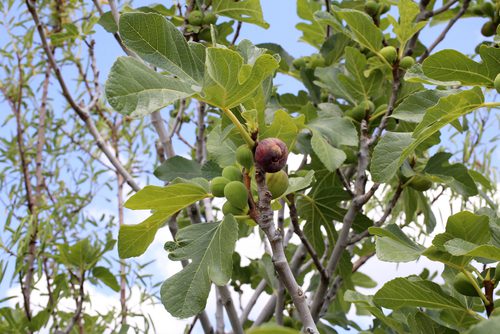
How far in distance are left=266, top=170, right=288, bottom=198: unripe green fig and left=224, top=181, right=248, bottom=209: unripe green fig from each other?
0.05m

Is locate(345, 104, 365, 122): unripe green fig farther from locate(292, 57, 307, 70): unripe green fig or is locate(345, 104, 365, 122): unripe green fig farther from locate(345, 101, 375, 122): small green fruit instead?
locate(292, 57, 307, 70): unripe green fig

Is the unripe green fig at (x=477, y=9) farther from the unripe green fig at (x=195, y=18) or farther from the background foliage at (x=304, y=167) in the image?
the unripe green fig at (x=195, y=18)

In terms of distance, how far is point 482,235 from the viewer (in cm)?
109

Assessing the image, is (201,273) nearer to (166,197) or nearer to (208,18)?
(166,197)

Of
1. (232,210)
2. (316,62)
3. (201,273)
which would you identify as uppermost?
(316,62)

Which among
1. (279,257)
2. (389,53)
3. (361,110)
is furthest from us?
(361,110)

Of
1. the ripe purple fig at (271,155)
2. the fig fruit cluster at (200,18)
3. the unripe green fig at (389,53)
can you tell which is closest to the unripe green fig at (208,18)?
the fig fruit cluster at (200,18)

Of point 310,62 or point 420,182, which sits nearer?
point 420,182

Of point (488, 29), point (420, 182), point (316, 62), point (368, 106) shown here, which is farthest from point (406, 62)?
point (488, 29)

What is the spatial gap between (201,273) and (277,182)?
224 millimetres

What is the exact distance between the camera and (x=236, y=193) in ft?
3.56

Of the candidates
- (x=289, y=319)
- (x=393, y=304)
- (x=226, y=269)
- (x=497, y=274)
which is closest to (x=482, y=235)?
(x=497, y=274)

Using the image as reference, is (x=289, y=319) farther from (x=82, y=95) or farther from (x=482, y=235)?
(x=82, y=95)

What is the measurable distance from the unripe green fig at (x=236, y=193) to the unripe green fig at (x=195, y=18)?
3.36ft
